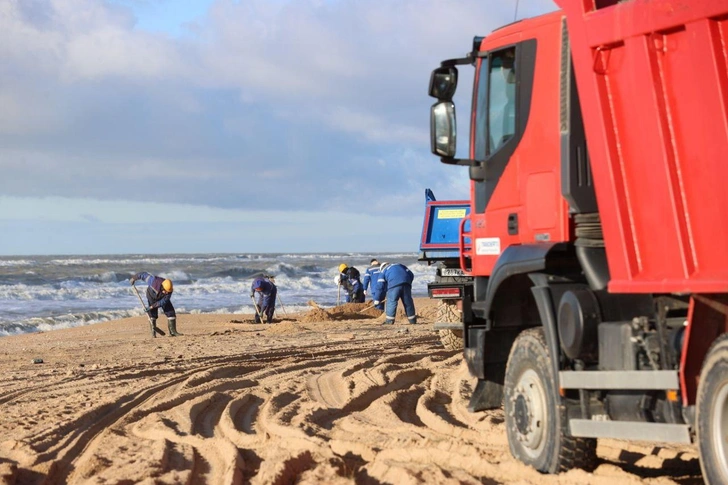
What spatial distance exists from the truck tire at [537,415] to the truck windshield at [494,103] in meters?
1.37

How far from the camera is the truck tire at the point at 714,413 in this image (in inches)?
168

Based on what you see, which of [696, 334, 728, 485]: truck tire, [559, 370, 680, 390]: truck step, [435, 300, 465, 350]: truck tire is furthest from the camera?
[435, 300, 465, 350]: truck tire

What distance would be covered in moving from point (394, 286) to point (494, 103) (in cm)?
1336

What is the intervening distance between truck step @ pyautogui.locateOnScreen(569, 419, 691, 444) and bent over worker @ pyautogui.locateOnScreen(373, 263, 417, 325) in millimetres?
14051

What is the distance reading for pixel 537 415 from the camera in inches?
227

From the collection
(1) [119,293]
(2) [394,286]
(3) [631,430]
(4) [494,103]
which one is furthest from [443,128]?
(1) [119,293]

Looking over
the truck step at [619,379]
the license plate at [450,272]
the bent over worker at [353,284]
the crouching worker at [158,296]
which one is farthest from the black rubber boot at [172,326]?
the truck step at [619,379]

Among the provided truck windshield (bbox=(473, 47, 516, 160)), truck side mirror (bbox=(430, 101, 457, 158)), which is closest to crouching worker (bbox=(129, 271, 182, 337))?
truck windshield (bbox=(473, 47, 516, 160))

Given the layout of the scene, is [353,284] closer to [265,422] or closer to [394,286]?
[394,286]

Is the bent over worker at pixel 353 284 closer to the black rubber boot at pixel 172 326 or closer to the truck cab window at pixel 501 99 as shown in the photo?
the black rubber boot at pixel 172 326

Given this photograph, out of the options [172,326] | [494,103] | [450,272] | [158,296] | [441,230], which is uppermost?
[494,103]

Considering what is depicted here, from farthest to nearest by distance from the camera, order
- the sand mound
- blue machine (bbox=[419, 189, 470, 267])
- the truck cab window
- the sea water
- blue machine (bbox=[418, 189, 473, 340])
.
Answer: the sea water < the sand mound < blue machine (bbox=[419, 189, 470, 267]) < blue machine (bbox=[418, 189, 473, 340]) < the truck cab window

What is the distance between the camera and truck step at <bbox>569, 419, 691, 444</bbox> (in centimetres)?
467

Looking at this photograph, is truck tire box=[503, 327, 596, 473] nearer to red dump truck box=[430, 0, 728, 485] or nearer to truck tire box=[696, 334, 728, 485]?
red dump truck box=[430, 0, 728, 485]
